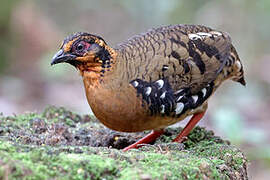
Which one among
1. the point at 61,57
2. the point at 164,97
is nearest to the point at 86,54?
the point at 61,57

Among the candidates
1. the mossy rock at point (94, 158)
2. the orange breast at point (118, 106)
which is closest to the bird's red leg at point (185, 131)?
the mossy rock at point (94, 158)

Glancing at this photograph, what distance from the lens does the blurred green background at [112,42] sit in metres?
10.7

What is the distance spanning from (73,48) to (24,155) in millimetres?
1759

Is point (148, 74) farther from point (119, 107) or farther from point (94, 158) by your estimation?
point (94, 158)

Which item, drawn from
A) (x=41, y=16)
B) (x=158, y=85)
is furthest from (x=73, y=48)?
(x=41, y=16)

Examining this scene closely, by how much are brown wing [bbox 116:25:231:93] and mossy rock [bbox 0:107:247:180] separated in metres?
0.77

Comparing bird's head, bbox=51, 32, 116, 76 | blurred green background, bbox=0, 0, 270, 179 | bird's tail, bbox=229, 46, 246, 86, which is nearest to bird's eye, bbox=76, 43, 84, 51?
bird's head, bbox=51, 32, 116, 76

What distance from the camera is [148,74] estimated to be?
4969 mm

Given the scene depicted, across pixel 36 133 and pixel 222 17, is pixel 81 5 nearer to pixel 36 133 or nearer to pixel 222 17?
pixel 222 17

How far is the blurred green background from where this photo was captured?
10672mm

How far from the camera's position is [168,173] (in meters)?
3.37

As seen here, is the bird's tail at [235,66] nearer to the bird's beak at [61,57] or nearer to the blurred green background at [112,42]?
the bird's beak at [61,57]

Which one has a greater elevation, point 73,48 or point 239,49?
point 239,49

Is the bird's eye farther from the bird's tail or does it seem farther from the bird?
the bird's tail
